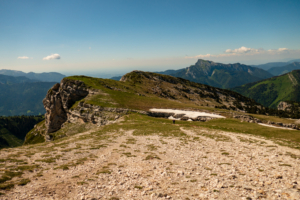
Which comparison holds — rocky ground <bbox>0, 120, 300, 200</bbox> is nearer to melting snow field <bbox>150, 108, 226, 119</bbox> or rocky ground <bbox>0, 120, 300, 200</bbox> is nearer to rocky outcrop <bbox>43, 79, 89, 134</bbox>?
melting snow field <bbox>150, 108, 226, 119</bbox>

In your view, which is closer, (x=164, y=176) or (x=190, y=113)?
(x=164, y=176)

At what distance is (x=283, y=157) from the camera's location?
19.7 m

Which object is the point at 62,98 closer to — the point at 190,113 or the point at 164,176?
the point at 190,113

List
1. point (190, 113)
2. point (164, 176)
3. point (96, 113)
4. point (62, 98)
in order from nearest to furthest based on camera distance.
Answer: point (164, 176), point (190, 113), point (96, 113), point (62, 98)

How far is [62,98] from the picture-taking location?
97562 mm

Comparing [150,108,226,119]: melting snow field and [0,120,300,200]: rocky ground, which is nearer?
[0,120,300,200]: rocky ground

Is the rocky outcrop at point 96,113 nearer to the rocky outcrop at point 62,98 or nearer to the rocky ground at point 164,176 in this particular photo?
the rocky outcrop at point 62,98

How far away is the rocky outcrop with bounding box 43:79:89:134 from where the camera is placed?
93.7 meters

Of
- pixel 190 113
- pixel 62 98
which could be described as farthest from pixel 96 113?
pixel 190 113

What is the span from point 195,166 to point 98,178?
11.5m

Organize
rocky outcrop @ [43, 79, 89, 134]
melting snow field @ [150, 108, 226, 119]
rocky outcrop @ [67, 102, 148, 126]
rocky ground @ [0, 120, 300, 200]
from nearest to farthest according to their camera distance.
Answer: rocky ground @ [0, 120, 300, 200] → melting snow field @ [150, 108, 226, 119] → rocky outcrop @ [67, 102, 148, 126] → rocky outcrop @ [43, 79, 89, 134]

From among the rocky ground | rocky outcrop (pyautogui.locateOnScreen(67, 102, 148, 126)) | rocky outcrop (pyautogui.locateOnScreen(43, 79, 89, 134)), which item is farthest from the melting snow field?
rocky outcrop (pyautogui.locateOnScreen(43, 79, 89, 134))

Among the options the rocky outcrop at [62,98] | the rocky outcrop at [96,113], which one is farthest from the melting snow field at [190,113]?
the rocky outcrop at [62,98]

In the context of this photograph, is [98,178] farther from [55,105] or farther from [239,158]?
[55,105]
